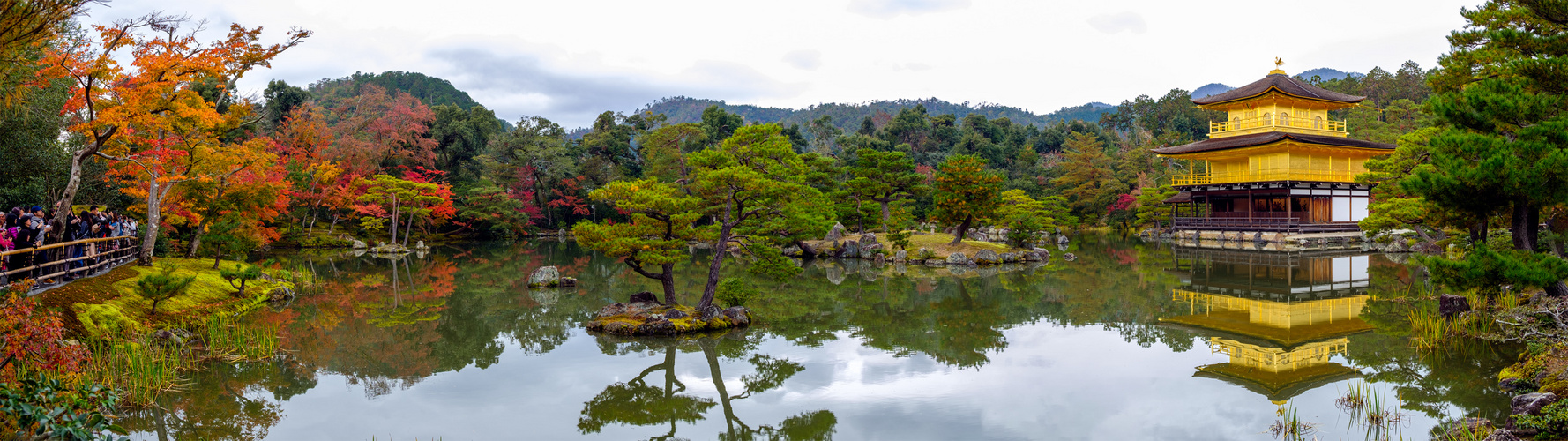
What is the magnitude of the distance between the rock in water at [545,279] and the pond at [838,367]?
0.62 meters

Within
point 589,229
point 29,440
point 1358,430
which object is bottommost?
point 1358,430

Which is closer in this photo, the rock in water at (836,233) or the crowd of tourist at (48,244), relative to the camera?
the crowd of tourist at (48,244)

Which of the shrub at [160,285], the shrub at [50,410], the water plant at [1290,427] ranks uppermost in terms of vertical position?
the shrub at [160,285]

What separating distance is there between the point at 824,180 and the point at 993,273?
830 cm

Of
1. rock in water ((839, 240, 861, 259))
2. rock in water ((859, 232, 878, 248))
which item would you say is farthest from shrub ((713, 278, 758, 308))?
rock in water ((859, 232, 878, 248))

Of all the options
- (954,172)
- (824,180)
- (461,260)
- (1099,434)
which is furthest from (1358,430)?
(461,260)

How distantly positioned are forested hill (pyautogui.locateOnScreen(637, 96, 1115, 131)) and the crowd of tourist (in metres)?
86.5

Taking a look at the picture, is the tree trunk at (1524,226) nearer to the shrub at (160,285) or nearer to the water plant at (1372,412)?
the water plant at (1372,412)

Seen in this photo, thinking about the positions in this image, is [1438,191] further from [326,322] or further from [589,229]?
[326,322]

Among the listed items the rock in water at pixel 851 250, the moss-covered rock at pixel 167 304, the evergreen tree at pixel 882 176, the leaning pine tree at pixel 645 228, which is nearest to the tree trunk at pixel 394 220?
the moss-covered rock at pixel 167 304

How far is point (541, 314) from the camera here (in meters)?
13.2

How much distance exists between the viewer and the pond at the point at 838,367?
21.8 feet

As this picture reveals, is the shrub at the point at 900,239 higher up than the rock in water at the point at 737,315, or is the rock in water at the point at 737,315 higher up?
the shrub at the point at 900,239

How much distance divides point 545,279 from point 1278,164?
26.2 m
